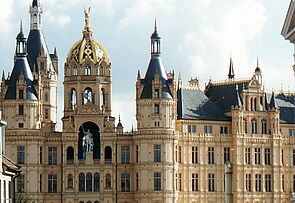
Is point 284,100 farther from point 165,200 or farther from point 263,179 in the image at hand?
point 165,200

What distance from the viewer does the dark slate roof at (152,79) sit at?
122 m

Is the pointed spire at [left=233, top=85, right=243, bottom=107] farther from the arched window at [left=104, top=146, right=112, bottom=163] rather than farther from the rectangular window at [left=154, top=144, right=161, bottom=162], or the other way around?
the arched window at [left=104, top=146, right=112, bottom=163]

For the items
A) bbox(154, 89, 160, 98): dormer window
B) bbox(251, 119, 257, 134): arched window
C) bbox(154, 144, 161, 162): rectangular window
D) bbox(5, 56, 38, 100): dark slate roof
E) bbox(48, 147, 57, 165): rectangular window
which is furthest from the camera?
bbox(251, 119, 257, 134): arched window

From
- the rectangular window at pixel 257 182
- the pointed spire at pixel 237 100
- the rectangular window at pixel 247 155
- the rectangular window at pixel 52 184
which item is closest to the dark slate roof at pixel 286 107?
the rectangular window at pixel 247 155

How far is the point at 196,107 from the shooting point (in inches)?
5044

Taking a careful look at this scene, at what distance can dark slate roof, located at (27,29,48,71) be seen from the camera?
131 metres

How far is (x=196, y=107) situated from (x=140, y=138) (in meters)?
8.25

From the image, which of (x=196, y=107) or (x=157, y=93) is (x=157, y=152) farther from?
(x=196, y=107)

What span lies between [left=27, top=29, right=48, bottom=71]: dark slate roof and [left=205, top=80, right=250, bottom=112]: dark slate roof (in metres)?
16.7

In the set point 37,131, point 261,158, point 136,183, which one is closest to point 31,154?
point 37,131

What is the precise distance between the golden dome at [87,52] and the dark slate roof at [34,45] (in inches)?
272

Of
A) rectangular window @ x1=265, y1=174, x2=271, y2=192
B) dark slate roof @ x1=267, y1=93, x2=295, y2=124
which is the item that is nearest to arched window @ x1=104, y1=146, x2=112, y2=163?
rectangular window @ x1=265, y1=174, x2=271, y2=192

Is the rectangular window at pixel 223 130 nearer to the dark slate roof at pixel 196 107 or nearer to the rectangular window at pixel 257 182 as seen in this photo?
the dark slate roof at pixel 196 107

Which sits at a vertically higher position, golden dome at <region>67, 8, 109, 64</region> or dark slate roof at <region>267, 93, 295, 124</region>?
golden dome at <region>67, 8, 109, 64</region>
